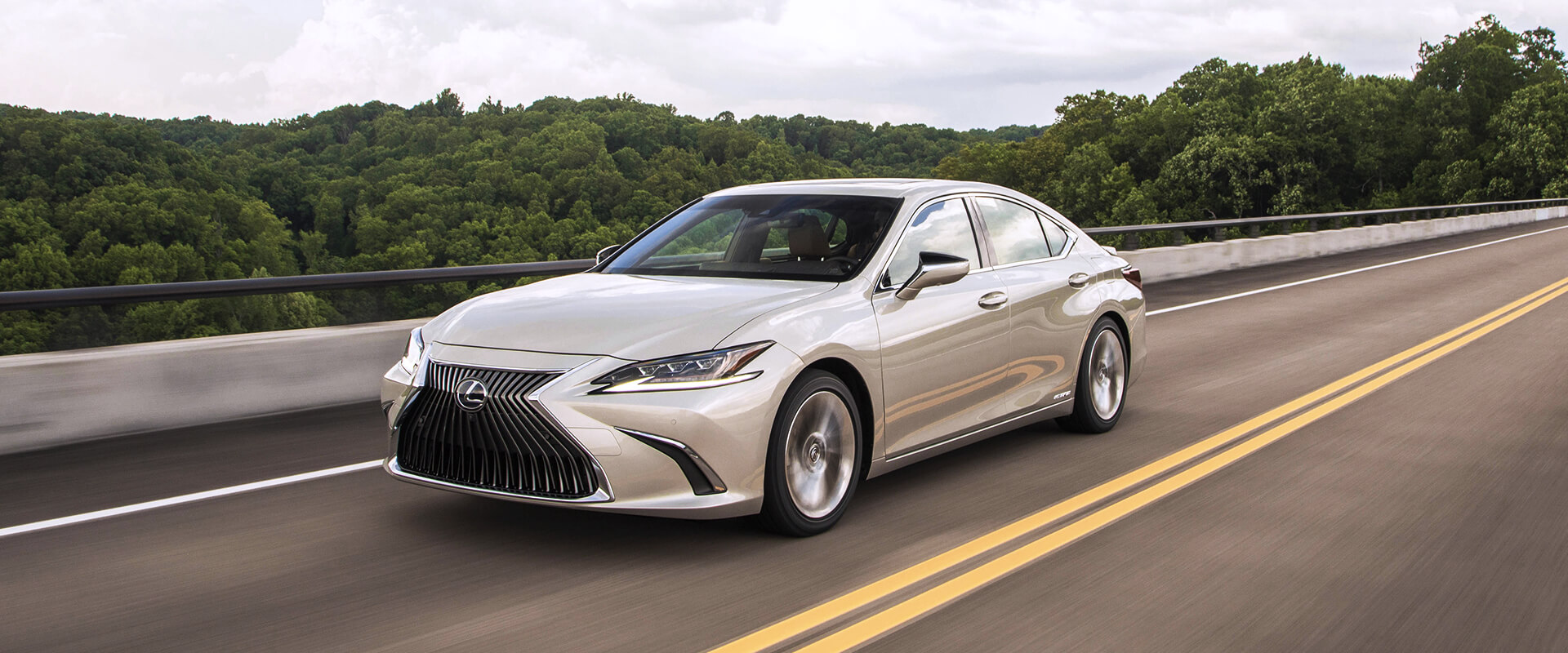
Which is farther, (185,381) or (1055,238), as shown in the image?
(185,381)

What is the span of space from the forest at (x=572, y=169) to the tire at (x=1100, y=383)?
4.32 meters

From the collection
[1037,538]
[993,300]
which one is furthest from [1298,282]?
[1037,538]

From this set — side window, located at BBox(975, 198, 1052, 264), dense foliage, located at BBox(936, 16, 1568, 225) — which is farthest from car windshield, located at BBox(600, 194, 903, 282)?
dense foliage, located at BBox(936, 16, 1568, 225)

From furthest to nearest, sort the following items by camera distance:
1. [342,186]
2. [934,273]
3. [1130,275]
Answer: [342,186] < [1130,275] < [934,273]

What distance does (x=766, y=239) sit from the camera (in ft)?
21.3

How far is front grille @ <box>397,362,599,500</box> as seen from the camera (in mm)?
4824

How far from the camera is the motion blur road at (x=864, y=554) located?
13.9 ft

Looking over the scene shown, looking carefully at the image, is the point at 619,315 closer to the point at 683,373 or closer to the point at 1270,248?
the point at 683,373

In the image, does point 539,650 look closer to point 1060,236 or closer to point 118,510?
point 118,510

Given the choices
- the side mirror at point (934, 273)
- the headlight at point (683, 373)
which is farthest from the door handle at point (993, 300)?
the headlight at point (683, 373)

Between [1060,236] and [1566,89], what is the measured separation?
112 m

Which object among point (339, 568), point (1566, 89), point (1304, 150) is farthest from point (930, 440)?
point (1566, 89)

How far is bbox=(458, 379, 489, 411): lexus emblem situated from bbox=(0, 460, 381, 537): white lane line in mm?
2030

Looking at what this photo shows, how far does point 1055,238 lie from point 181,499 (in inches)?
193
